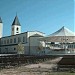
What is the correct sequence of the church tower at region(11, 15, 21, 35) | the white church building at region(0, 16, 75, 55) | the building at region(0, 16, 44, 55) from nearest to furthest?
the white church building at region(0, 16, 75, 55) → the building at region(0, 16, 44, 55) → the church tower at region(11, 15, 21, 35)

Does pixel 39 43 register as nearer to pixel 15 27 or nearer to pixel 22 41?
pixel 22 41

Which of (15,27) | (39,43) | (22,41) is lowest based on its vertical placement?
(39,43)

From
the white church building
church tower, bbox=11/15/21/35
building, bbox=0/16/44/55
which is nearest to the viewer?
the white church building

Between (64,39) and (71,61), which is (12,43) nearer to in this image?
(64,39)

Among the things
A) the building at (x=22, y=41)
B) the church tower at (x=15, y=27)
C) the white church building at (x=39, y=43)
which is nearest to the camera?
the white church building at (x=39, y=43)

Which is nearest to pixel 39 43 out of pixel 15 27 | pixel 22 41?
pixel 22 41

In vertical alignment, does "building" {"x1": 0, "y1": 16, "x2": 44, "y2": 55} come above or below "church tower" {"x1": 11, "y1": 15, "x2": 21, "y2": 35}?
below

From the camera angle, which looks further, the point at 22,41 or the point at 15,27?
the point at 15,27

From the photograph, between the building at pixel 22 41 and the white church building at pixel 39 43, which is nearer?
the white church building at pixel 39 43

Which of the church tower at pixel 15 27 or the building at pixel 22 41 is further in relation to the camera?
the church tower at pixel 15 27

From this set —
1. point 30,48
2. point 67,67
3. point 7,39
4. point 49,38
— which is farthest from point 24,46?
point 67,67

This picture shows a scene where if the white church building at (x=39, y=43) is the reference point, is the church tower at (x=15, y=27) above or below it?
above

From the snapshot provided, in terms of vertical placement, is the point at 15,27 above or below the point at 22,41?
above

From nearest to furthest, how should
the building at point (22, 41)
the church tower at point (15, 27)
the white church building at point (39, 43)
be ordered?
the white church building at point (39, 43) < the building at point (22, 41) < the church tower at point (15, 27)
